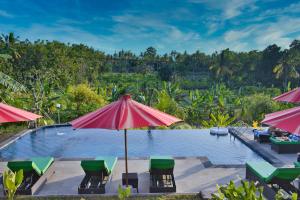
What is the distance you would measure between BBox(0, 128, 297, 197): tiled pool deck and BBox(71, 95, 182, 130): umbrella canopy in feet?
8.01

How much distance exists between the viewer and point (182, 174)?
937 centimetres

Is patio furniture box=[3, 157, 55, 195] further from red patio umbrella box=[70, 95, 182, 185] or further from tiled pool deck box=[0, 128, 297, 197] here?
red patio umbrella box=[70, 95, 182, 185]

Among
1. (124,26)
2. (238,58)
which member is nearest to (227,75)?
(238,58)

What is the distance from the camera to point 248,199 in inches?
173

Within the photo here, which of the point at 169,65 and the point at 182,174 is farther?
the point at 169,65

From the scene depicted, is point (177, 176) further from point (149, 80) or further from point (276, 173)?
point (149, 80)

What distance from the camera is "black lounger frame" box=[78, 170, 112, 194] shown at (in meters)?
7.64

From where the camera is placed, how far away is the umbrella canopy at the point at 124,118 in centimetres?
616

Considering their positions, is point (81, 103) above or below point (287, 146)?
above

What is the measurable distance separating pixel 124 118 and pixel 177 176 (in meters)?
3.84

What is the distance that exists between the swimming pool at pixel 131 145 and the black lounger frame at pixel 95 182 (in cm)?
339

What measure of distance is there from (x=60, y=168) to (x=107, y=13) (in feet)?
107

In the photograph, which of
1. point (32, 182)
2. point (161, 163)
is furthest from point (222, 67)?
point (32, 182)

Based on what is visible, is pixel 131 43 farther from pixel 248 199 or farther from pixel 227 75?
pixel 248 199
